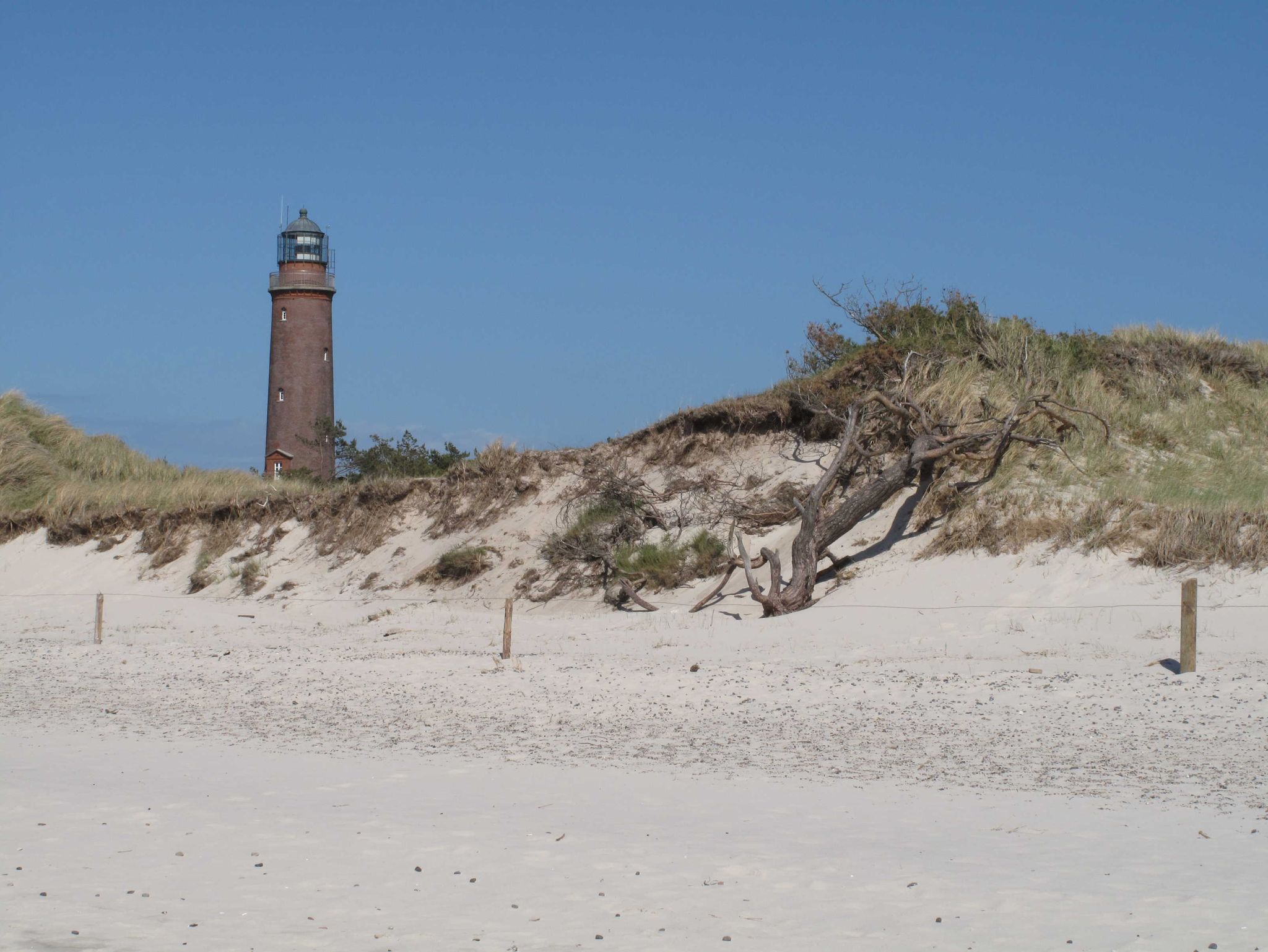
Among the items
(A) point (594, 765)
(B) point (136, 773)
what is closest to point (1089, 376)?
(A) point (594, 765)

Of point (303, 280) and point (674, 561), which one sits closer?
point (674, 561)

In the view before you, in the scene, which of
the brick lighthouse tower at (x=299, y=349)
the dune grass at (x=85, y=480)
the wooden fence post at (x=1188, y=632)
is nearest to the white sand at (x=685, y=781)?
the wooden fence post at (x=1188, y=632)

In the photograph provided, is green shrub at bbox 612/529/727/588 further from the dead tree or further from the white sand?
the white sand

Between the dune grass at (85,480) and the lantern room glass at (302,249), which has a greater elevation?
the lantern room glass at (302,249)

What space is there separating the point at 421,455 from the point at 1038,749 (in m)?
19.7

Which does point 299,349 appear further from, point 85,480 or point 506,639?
point 506,639

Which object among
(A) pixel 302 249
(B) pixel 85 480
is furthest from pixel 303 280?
(B) pixel 85 480

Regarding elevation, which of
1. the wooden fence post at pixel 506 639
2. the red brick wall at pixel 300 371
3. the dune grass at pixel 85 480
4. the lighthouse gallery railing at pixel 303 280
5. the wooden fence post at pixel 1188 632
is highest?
the lighthouse gallery railing at pixel 303 280

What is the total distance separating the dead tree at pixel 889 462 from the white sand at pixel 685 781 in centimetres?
57

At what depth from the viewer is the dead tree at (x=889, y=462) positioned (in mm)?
15430

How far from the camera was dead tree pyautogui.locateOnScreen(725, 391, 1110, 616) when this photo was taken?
15430 mm

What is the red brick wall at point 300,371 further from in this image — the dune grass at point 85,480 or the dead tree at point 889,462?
the dead tree at point 889,462

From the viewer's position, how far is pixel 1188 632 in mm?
10758

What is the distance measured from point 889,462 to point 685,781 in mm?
10632
